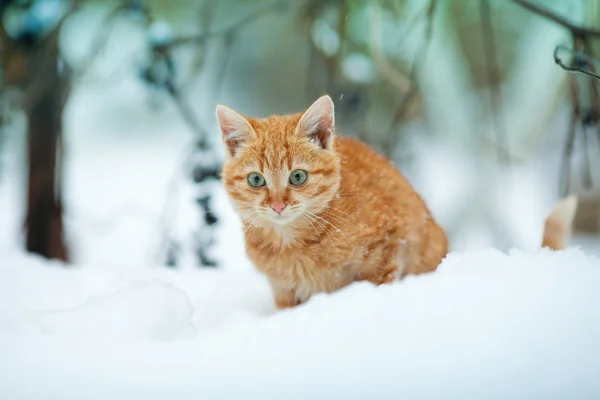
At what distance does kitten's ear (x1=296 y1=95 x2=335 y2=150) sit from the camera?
92 centimetres

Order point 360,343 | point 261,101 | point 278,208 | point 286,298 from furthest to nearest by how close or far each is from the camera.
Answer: point 261,101, point 286,298, point 278,208, point 360,343

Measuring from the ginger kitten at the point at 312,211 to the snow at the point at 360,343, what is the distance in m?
0.14

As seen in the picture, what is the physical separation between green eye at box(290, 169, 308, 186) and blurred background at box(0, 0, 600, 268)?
0.49 meters

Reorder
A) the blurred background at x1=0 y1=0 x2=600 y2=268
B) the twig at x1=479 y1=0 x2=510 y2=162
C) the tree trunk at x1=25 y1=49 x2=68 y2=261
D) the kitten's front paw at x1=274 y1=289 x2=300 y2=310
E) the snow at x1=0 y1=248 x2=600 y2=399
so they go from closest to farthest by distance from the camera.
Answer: the snow at x1=0 y1=248 x2=600 y2=399, the kitten's front paw at x1=274 y1=289 x2=300 y2=310, the twig at x1=479 y1=0 x2=510 y2=162, the blurred background at x1=0 y1=0 x2=600 y2=268, the tree trunk at x1=25 y1=49 x2=68 y2=261

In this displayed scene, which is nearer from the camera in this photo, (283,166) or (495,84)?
(283,166)

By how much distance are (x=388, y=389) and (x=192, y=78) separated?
3.98ft

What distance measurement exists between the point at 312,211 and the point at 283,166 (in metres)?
0.09

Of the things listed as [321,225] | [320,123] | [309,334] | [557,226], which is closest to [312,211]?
[321,225]

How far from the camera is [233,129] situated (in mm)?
994

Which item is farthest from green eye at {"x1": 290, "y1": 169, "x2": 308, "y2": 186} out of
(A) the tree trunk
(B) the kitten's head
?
(A) the tree trunk

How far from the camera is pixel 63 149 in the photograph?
67.4 inches

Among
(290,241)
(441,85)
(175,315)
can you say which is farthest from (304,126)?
(441,85)

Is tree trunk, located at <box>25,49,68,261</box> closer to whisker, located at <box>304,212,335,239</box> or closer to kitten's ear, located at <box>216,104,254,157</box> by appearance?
kitten's ear, located at <box>216,104,254,157</box>

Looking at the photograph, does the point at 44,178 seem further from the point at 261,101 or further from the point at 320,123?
the point at 320,123
